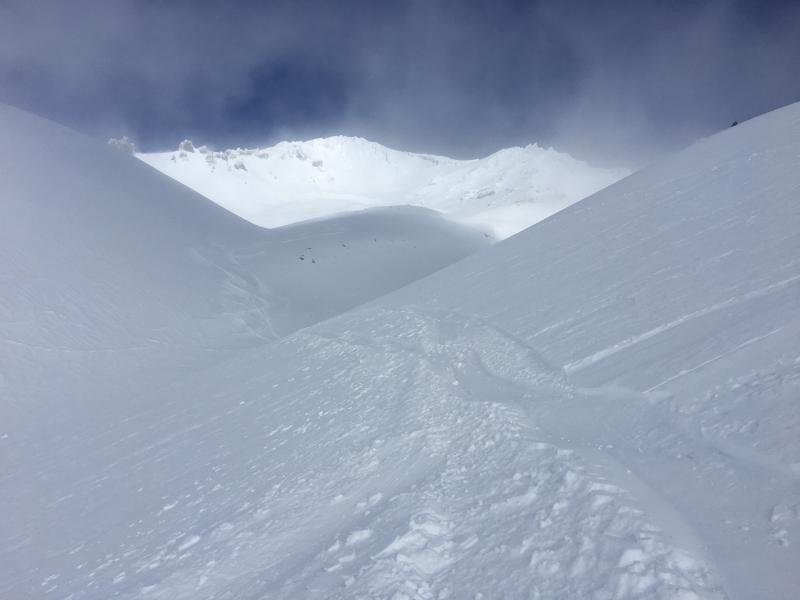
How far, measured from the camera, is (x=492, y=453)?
383cm

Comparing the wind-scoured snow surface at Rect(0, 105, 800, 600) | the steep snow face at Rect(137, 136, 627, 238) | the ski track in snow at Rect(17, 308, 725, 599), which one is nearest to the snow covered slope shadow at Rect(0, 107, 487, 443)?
the wind-scoured snow surface at Rect(0, 105, 800, 600)

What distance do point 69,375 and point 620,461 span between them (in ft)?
32.1

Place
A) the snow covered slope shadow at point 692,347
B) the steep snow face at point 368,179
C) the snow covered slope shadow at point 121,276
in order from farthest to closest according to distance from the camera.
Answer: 1. the steep snow face at point 368,179
2. the snow covered slope shadow at point 121,276
3. the snow covered slope shadow at point 692,347

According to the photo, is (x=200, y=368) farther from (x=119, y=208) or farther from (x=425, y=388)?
(x=119, y=208)

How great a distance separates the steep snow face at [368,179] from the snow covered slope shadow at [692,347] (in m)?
51.4

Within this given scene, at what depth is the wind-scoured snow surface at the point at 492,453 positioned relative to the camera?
2.65 metres

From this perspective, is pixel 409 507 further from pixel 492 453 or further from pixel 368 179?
pixel 368 179

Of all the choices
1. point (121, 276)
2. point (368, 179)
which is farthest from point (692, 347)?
point (368, 179)

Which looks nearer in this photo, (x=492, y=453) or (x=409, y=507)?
(x=409, y=507)

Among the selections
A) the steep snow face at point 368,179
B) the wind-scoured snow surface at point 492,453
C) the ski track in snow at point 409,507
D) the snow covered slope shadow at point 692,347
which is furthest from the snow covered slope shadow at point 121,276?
the steep snow face at point 368,179

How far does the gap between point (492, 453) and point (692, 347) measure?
1.83 meters

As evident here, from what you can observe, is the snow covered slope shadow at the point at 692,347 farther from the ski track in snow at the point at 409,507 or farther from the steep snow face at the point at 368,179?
the steep snow face at the point at 368,179

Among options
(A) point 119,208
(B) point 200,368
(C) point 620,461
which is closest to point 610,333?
(C) point 620,461

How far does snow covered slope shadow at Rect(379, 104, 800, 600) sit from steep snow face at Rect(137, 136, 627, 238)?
51430 millimetres
